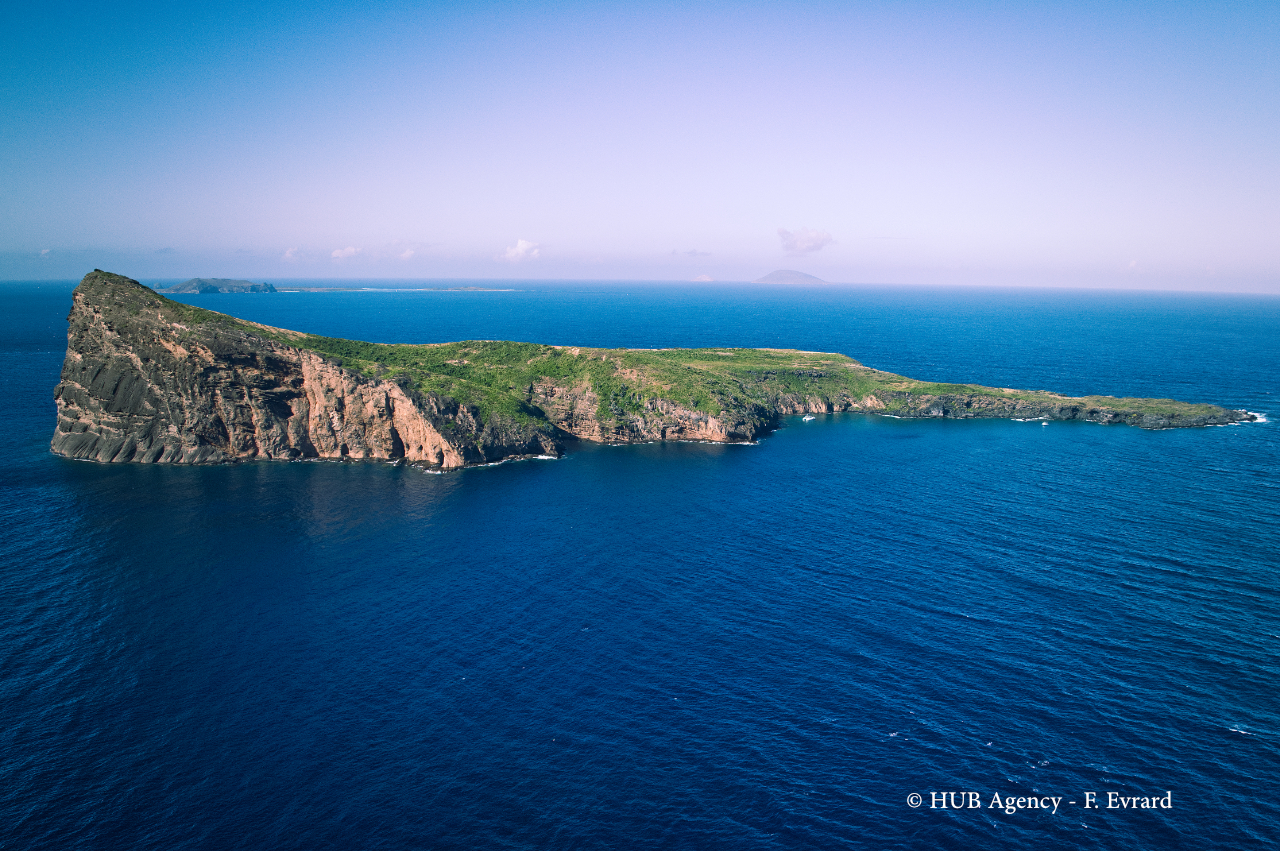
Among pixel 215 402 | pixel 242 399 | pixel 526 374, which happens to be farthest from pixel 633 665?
pixel 215 402

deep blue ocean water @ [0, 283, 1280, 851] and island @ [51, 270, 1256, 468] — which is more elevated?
island @ [51, 270, 1256, 468]

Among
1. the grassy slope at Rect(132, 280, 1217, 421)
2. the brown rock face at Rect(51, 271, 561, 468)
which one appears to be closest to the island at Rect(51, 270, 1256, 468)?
the brown rock face at Rect(51, 271, 561, 468)

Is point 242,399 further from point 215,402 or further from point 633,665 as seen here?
point 633,665

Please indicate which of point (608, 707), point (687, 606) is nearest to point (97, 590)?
point (608, 707)

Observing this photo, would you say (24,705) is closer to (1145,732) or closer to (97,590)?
(97,590)

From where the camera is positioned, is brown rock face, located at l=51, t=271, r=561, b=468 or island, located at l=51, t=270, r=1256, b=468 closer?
brown rock face, located at l=51, t=271, r=561, b=468

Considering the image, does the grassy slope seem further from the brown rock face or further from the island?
the brown rock face
